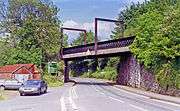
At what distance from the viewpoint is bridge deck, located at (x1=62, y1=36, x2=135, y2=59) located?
6429cm

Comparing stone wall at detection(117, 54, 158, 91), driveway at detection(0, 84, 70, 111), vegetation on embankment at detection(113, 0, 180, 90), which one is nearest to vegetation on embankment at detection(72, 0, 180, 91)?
vegetation on embankment at detection(113, 0, 180, 90)

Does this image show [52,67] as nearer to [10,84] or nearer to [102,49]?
[102,49]

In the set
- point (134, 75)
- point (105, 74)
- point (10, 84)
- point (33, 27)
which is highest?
point (33, 27)

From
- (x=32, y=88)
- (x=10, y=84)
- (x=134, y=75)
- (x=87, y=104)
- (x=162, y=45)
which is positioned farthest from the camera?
(x=134, y=75)

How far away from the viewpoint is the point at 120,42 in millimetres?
66125

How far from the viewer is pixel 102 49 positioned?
73.0m

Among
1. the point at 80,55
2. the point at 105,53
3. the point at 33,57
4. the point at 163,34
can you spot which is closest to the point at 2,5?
the point at 33,57

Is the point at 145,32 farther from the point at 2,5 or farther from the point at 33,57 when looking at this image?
the point at 2,5

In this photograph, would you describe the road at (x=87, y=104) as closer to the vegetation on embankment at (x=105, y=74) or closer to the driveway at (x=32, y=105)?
the driveway at (x=32, y=105)

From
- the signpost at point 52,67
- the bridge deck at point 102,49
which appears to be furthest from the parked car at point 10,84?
the signpost at point 52,67

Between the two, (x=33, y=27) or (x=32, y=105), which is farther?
(x=33, y=27)

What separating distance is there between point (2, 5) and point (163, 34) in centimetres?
5463

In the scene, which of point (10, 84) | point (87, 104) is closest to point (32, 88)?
point (10, 84)

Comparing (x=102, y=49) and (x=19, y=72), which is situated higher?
Answer: (x=102, y=49)
